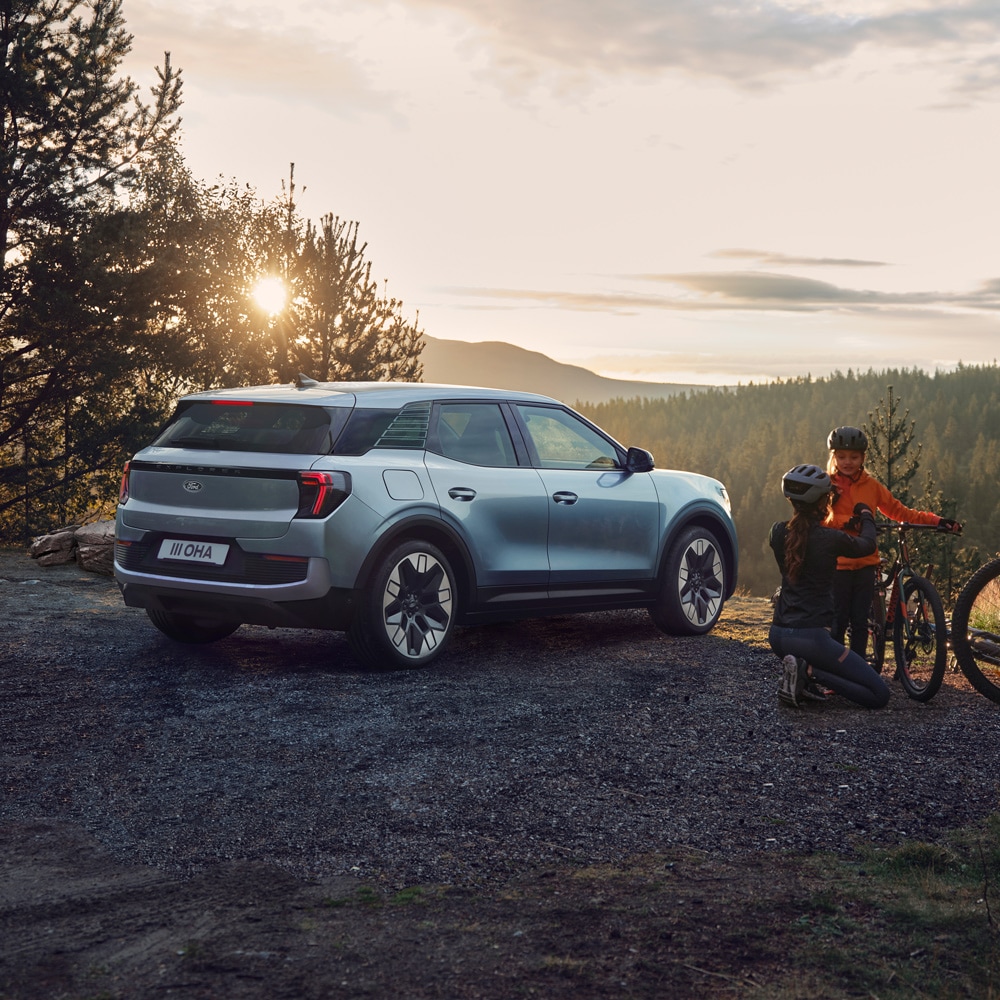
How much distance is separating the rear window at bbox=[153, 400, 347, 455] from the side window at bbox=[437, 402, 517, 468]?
84cm

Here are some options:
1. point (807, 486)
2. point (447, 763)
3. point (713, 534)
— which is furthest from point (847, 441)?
point (447, 763)

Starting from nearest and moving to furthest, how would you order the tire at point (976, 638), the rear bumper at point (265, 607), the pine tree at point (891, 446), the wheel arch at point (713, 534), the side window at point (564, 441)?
the tire at point (976, 638)
the rear bumper at point (265, 607)
the side window at point (564, 441)
the wheel arch at point (713, 534)
the pine tree at point (891, 446)

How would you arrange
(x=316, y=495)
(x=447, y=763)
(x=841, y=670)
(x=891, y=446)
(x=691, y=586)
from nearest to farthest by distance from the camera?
(x=447, y=763) → (x=841, y=670) → (x=316, y=495) → (x=691, y=586) → (x=891, y=446)

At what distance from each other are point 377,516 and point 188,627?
2151 mm

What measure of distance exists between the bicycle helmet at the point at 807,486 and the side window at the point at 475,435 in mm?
2235

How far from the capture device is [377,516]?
720cm

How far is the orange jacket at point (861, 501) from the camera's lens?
7.45 meters

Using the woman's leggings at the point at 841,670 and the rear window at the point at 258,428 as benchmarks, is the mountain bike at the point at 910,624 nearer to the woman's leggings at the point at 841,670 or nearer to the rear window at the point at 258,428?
the woman's leggings at the point at 841,670

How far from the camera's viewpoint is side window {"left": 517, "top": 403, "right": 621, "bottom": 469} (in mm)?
8570

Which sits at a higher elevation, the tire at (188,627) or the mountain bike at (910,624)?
the mountain bike at (910,624)

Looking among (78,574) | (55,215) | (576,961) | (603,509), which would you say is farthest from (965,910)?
(55,215)

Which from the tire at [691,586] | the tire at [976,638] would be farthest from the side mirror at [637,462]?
the tire at [976,638]

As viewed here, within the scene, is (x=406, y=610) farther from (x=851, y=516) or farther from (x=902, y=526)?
(x=902, y=526)

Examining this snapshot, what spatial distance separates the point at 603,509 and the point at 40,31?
17902 mm
